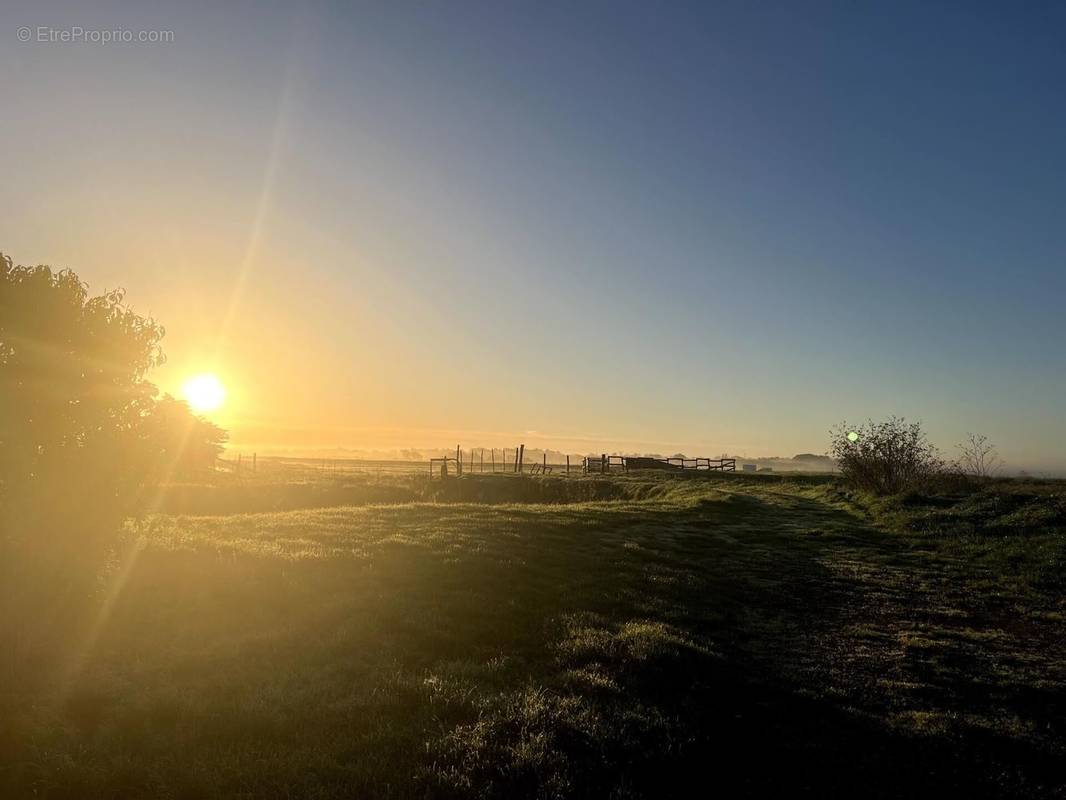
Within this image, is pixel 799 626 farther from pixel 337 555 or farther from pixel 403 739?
pixel 337 555

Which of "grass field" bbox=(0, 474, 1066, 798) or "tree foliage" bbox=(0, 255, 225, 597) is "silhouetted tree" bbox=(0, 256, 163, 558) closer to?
"tree foliage" bbox=(0, 255, 225, 597)

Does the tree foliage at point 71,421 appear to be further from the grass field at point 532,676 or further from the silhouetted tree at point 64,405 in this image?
the grass field at point 532,676

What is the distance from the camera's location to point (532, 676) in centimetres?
1057

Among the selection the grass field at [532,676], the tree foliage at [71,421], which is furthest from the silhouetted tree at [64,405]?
the grass field at [532,676]

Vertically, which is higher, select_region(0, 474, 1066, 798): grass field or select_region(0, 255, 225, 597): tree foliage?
select_region(0, 255, 225, 597): tree foliage

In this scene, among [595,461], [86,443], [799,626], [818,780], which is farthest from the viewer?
[595,461]

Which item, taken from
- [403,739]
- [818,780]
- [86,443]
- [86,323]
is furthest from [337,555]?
[818,780]

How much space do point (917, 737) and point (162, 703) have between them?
1084 cm

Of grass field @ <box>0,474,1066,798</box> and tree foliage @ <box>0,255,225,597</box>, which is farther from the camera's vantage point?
tree foliage @ <box>0,255,225,597</box>

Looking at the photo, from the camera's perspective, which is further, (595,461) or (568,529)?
(595,461)

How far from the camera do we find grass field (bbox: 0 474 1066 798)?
749cm

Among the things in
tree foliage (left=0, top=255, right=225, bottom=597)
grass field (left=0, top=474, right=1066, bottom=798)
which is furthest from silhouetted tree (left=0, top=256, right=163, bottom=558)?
grass field (left=0, top=474, right=1066, bottom=798)

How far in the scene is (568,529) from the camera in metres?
26.8

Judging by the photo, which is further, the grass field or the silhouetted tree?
the silhouetted tree
